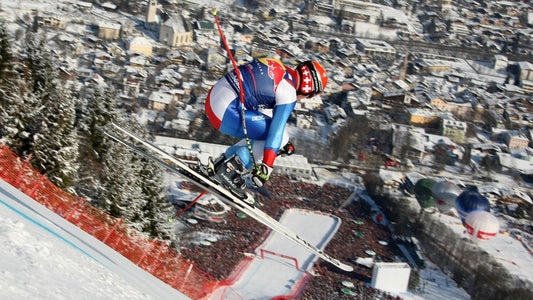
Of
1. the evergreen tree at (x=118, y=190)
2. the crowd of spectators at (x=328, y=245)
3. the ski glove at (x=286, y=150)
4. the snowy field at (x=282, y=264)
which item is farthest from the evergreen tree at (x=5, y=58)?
the ski glove at (x=286, y=150)

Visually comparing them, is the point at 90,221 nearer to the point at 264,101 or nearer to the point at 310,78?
the point at 264,101

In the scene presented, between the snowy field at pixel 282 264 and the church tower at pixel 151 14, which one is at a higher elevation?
the snowy field at pixel 282 264

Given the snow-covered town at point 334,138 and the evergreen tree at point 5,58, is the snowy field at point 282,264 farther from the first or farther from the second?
the evergreen tree at point 5,58

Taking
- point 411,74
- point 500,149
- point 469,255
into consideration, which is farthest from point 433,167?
point 411,74

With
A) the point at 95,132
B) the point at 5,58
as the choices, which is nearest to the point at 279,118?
the point at 5,58

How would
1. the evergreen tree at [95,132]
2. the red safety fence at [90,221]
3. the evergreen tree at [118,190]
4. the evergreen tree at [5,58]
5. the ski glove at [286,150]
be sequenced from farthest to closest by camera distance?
the evergreen tree at [95,132], the evergreen tree at [5,58], the evergreen tree at [118,190], the red safety fence at [90,221], the ski glove at [286,150]
